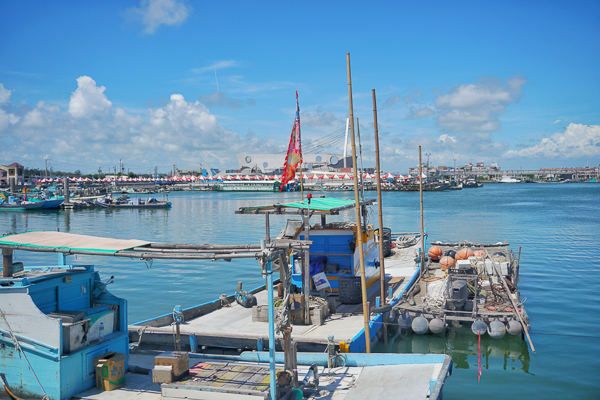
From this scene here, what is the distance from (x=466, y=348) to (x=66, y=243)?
40.3 ft

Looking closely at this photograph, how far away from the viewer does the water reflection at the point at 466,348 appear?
1352 centimetres

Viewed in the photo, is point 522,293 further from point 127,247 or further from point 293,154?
point 127,247

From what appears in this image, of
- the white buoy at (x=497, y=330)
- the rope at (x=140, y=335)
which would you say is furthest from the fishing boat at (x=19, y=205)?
the white buoy at (x=497, y=330)

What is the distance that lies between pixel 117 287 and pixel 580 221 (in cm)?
5197

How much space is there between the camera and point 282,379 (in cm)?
740

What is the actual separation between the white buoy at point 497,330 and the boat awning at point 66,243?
10.5 metres

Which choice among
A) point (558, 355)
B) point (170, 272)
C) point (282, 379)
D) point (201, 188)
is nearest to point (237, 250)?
point (282, 379)

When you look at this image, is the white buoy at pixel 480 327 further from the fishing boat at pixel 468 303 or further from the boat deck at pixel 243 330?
the boat deck at pixel 243 330

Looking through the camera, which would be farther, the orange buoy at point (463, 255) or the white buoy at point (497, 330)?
the orange buoy at point (463, 255)

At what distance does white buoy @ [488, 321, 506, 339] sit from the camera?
43.7 ft

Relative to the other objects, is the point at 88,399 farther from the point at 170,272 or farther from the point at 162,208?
the point at 162,208

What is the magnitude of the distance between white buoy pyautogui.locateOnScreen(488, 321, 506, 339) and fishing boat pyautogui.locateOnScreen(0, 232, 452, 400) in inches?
223

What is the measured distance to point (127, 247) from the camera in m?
7.85

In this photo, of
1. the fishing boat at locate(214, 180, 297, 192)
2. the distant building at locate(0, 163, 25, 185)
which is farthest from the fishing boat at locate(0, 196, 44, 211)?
the fishing boat at locate(214, 180, 297, 192)
